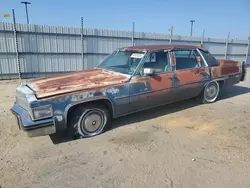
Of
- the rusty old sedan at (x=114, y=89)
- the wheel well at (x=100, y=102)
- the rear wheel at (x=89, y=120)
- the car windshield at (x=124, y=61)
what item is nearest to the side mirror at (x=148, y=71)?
the rusty old sedan at (x=114, y=89)

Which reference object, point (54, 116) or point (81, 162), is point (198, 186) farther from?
point (54, 116)

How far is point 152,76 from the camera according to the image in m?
4.28

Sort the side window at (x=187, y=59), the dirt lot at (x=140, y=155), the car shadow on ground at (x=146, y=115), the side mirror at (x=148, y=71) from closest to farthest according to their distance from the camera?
the dirt lot at (x=140, y=155) → the car shadow on ground at (x=146, y=115) → the side mirror at (x=148, y=71) → the side window at (x=187, y=59)

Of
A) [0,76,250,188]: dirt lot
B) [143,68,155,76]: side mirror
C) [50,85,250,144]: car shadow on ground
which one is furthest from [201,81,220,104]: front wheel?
[143,68,155,76]: side mirror

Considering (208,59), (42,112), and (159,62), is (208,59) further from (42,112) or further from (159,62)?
(42,112)

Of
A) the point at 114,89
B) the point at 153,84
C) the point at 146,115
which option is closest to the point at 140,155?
the point at 114,89

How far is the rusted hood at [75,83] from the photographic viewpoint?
3.37m

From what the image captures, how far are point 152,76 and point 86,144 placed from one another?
1964mm

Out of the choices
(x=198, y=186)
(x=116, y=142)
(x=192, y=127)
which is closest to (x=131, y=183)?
(x=198, y=186)

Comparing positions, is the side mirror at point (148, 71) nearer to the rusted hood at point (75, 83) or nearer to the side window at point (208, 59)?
the rusted hood at point (75, 83)

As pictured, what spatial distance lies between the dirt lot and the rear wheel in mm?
158

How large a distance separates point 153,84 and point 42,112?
230 centimetres

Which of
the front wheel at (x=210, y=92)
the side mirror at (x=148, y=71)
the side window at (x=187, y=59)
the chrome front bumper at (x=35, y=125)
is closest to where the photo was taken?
the chrome front bumper at (x=35, y=125)

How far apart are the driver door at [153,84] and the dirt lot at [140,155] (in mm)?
499
